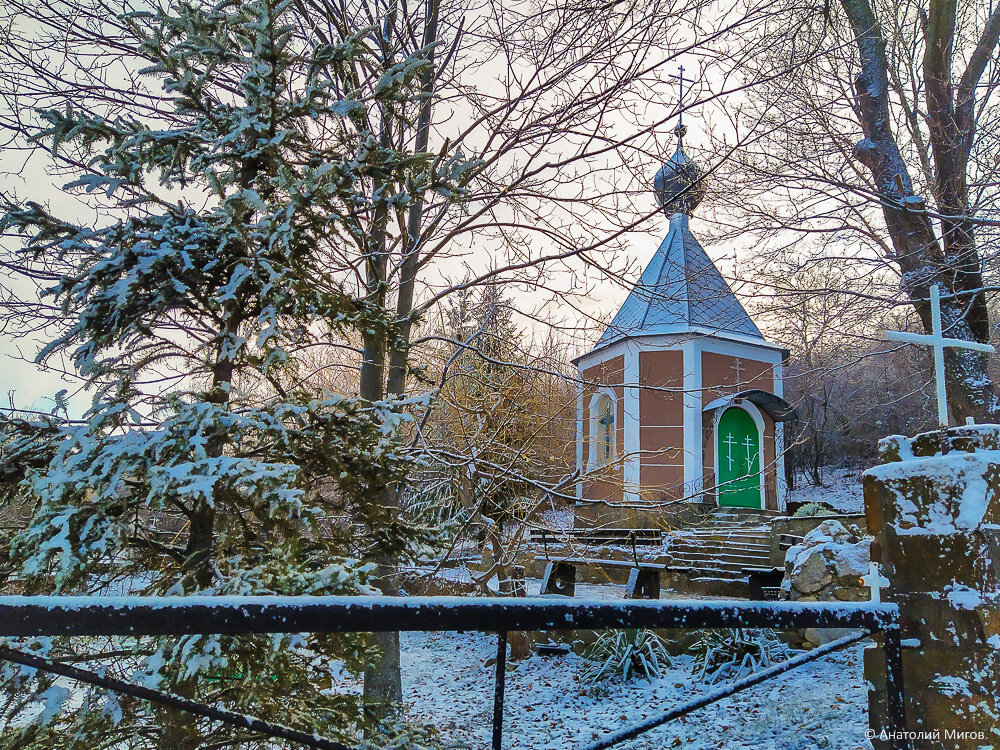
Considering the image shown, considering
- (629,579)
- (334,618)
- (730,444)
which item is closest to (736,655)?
(629,579)

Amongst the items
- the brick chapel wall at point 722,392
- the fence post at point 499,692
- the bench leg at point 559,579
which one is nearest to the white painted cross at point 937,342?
the fence post at point 499,692

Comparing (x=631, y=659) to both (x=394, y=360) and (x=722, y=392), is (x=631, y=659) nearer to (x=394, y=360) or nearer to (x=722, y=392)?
(x=394, y=360)

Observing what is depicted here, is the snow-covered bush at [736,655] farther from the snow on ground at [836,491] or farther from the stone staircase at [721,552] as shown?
the snow on ground at [836,491]

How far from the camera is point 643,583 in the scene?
8266 millimetres

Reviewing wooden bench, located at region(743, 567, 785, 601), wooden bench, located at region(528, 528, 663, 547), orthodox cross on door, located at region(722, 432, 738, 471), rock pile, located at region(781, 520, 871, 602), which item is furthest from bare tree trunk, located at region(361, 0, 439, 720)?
orthodox cross on door, located at region(722, 432, 738, 471)

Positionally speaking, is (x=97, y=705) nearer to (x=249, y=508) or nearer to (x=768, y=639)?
(x=249, y=508)

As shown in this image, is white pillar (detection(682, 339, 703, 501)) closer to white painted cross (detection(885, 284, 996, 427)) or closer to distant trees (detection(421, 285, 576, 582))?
distant trees (detection(421, 285, 576, 582))

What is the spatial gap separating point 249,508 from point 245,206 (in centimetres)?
163

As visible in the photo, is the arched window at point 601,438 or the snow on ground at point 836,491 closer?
the arched window at point 601,438

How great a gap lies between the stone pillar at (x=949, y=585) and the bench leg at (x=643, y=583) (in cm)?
616

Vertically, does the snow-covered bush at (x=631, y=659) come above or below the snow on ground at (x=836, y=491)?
below

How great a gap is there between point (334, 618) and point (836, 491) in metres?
28.0

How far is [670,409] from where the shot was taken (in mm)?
14945

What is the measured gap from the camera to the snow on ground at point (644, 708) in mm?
5598
